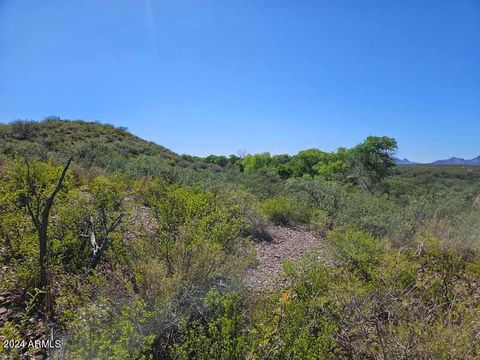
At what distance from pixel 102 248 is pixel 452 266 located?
481cm

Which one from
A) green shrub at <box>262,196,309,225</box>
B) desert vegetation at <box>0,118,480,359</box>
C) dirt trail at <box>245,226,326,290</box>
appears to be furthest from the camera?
green shrub at <box>262,196,309,225</box>

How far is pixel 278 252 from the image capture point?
19.6 feet

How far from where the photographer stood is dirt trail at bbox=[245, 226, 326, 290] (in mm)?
4242

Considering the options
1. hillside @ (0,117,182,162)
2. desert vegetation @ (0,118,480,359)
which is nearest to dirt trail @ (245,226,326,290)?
desert vegetation @ (0,118,480,359)

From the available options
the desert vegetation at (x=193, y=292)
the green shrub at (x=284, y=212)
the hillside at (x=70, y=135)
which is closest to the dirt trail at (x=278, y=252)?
the desert vegetation at (x=193, y=292)

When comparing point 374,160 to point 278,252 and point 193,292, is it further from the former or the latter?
point 193,292

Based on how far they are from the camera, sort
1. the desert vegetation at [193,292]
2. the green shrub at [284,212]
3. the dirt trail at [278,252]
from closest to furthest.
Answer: the desert vegetation at [193,292], the dirt trail at [278,252], the green shrub at [284,212]

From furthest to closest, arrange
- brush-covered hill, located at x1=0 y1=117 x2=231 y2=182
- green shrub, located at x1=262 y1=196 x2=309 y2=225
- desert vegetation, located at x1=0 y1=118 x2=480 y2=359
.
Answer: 1. brush-covered hill, located at x1=0 y1=117 x2=231 y2=182
2. green shrub, located at x1=262 y1=196 x2=309 y2=225
3. desert vegetation, located at x1=0 y1=118 x2=480 y2=359

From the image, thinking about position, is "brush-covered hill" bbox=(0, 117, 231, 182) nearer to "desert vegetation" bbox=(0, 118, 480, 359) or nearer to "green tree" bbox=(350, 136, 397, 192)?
"desert vegetation" bbox=(0, 118, 480, 359)

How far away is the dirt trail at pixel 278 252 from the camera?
4242 millimetres

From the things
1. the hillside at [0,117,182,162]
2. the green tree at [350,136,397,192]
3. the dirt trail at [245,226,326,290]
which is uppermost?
the hillside at [0,117,182,162]

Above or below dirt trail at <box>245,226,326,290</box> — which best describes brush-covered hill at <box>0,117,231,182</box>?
above

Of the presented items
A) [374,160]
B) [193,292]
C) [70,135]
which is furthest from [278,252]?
[70,135]

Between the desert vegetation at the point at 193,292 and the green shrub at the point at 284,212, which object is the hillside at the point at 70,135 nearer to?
the green shrub at the point at 284,212
